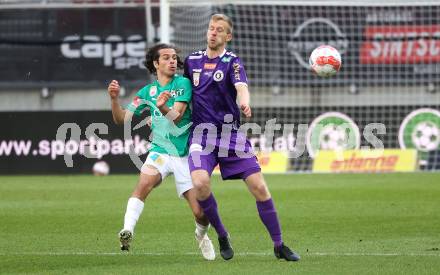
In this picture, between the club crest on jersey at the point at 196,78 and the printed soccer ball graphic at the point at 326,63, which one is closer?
the club crest on jersey at the point at 196,78

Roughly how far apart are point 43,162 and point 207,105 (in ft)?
45.1

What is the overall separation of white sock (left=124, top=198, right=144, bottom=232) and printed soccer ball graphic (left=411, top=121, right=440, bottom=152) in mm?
14326

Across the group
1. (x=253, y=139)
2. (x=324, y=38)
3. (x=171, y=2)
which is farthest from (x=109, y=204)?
(x=324, y=38)

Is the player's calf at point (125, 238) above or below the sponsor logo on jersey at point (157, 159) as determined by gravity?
below

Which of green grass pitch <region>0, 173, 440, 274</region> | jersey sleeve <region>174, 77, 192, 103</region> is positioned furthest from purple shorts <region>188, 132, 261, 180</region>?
green grass pitch <region>0, 173, 440, 274</region>

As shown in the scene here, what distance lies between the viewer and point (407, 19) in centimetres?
2333

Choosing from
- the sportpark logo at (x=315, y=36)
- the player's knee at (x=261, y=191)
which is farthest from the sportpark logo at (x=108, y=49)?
the player's knee at (x=261, y=191)

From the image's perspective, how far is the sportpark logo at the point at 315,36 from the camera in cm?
2356

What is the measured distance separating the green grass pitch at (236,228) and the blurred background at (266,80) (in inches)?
95.8

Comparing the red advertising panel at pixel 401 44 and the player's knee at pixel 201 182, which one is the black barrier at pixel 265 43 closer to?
the red advertising panel at pixel 401 44

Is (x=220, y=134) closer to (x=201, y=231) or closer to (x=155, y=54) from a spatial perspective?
(x=201, y=231)

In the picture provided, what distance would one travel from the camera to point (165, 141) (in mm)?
9758

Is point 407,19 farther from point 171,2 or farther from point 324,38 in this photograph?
point 171,2

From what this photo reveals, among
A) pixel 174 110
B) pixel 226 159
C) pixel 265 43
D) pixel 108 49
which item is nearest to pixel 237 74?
pixel 174 110
